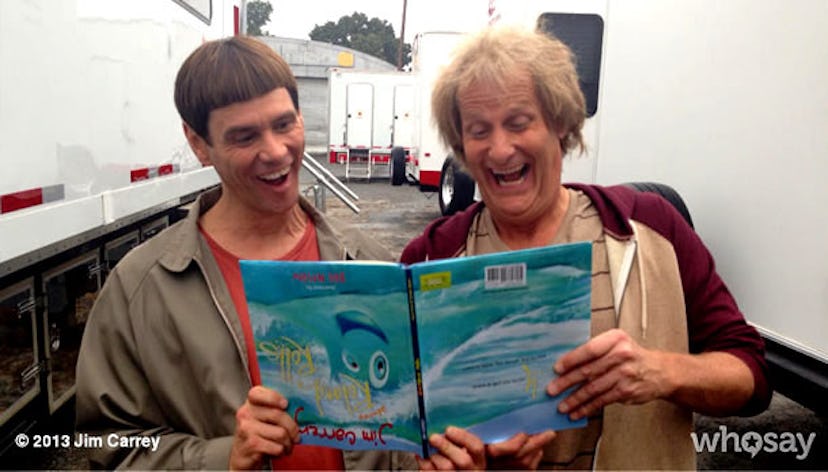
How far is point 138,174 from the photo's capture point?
4352mm

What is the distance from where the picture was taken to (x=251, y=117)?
5.03ft

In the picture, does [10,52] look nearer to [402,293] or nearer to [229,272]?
[229,272]

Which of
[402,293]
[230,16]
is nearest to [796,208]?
[402,293]

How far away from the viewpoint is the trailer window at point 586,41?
16.0 ft

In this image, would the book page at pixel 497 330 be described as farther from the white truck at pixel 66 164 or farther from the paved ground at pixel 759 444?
the paved ground at pixel 759 444

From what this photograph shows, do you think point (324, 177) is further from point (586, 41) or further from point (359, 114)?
point (359, 114)

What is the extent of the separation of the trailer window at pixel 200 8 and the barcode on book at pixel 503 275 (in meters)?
4.66

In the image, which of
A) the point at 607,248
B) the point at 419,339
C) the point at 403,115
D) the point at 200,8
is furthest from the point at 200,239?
the point at 403,115

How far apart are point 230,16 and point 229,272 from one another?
5.90 m

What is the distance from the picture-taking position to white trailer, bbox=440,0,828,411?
2609mm

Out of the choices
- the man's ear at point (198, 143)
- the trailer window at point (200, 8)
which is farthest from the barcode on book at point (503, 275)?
the trailer window at point (200, 8)

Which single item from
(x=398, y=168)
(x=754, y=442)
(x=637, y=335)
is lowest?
(x=754, y=442)

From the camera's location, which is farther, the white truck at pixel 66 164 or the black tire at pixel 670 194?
the black tire at pixel 670 194

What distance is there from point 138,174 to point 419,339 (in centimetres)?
365
